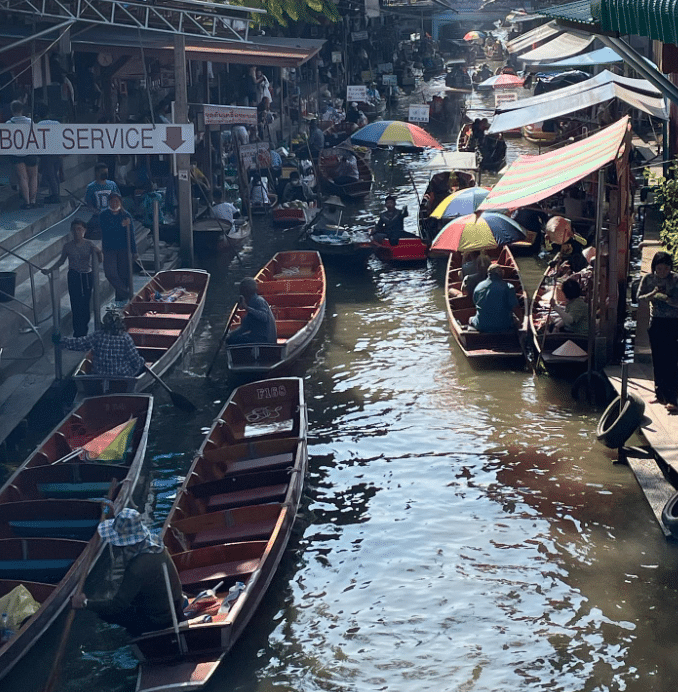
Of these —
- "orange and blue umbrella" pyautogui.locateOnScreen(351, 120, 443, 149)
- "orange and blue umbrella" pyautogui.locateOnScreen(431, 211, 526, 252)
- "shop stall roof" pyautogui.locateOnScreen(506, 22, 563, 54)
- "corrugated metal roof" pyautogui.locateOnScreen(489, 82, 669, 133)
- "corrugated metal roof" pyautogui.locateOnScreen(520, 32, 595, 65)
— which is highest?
"shop stall roof" pyautogui.locateOnScreen(506, 22, 563, 54)

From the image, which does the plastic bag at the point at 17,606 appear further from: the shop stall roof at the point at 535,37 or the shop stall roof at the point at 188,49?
the shop stall roof at the point at 535,37

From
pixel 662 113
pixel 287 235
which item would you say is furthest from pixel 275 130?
pixel 662 113

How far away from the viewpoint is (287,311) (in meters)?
19.6

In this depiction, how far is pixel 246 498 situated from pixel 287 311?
24.2 feet

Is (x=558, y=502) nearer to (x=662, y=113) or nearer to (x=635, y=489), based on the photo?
(x=635, y=489)

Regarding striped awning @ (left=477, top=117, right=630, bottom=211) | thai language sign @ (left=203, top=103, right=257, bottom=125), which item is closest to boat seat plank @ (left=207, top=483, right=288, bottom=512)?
striped awning @ (left=477, top=117, right=630, bottom=211)

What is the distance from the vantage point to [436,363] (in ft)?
61.4

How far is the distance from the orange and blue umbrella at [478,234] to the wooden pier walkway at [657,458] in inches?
179

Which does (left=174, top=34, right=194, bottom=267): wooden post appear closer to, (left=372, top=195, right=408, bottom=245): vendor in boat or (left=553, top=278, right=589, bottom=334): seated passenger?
(left=372, top=195, right=408, bottom=245): vendor in boat

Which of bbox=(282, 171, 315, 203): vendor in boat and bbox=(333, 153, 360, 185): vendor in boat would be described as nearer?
bbox=(282, 171, 315, 203): vendor in boat

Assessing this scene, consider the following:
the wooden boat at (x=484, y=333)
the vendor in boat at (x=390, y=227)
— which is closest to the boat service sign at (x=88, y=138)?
the wooden boat at (x=484, y=333)

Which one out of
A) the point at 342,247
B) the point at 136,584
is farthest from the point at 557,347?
the point at 136,584

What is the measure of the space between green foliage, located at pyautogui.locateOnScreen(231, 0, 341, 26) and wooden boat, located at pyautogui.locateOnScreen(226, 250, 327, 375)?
10.6 metres

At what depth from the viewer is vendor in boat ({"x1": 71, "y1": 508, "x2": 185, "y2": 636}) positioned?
9445 mm
